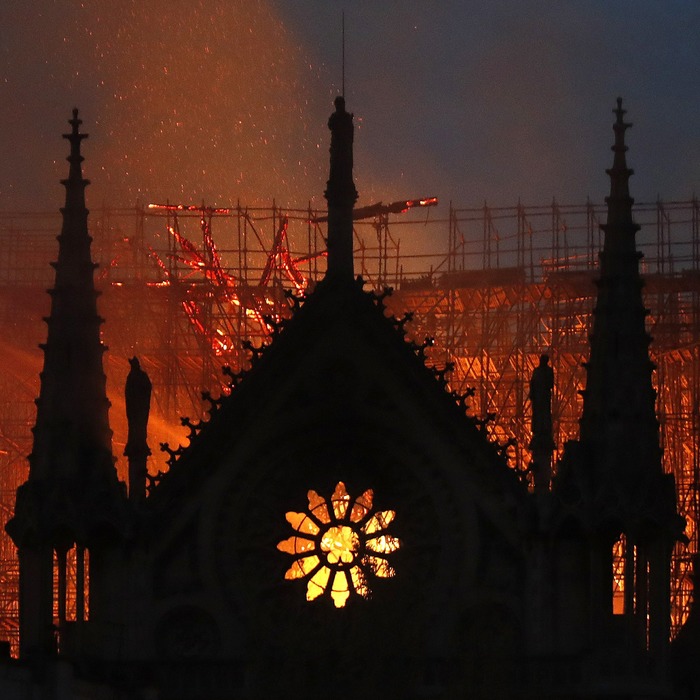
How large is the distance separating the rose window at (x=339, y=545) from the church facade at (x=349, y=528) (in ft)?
0.12

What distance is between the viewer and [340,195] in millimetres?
47719

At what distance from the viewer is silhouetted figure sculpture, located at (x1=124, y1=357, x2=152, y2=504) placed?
151 ft

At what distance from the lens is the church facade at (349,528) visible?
4478 cm

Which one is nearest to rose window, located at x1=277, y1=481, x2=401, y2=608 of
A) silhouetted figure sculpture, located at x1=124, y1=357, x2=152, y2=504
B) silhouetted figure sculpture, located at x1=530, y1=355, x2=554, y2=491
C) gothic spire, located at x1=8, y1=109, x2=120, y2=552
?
silhouetted figure sculpture, located at x1=124, y1=357, x2=152, y2=504

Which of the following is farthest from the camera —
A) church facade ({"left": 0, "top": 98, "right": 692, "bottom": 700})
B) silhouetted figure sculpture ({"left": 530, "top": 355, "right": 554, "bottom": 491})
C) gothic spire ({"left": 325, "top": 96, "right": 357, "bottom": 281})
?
gothic spire ({"left": 325, "top": 96, "right": 357, "bottom": 281})

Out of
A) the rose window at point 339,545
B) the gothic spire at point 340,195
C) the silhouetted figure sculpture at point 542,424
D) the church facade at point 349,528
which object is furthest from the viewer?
the gothic spire at point 340,195

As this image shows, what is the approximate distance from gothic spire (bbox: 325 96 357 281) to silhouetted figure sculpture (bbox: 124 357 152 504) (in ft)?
11.4

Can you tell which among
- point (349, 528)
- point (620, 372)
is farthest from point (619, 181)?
point (349, 528)

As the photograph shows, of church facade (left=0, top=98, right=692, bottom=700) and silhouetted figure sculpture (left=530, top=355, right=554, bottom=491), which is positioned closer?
church facade (left=0, top=98, right=692, bottom=700)

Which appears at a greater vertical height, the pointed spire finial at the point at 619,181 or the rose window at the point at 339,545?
the pointed spire finial at the point at 619,181

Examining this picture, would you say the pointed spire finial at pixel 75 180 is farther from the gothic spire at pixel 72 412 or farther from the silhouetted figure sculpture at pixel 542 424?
the silhouetted figure sculpture at pixel 542 424

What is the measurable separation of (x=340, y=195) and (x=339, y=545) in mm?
5796

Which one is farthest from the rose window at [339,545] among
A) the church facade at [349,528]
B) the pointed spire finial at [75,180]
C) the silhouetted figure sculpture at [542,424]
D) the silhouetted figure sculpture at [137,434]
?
the pointed spire finial at [75,180]

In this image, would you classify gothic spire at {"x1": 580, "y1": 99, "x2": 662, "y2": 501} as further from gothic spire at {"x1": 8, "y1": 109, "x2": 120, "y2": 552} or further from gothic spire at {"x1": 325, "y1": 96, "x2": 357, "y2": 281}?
gothic spire at {"x1": 8, "y1": 109, "x2": 120, "y2": 552}
